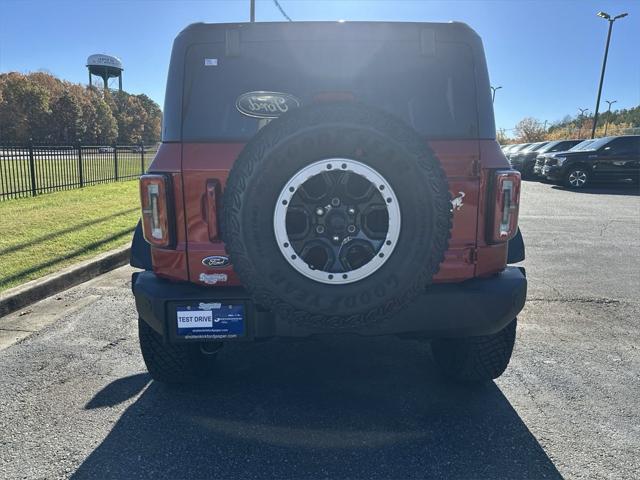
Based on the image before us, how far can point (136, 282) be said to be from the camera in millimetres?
2598

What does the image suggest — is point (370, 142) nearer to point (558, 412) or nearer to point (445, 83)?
point (445, 83)

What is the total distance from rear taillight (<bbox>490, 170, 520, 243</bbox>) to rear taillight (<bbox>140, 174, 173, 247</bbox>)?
1.61 m

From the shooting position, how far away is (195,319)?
7.75ft

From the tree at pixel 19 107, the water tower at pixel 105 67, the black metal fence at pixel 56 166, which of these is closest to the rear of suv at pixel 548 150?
the black metal fence at pixel 56 166

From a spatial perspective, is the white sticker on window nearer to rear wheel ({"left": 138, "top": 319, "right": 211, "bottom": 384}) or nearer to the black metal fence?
rear wheel ({"left": 138, "top": 319, "right": 211, "bottom": 384})

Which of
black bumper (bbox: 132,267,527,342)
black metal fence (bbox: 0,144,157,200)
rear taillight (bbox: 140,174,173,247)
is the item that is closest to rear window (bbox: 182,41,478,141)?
rear taillight (bbox: 140,174,173,247)

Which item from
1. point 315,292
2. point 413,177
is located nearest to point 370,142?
point 413,177

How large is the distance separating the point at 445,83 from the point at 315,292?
135cm

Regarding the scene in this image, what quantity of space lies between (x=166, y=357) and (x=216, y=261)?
0.84 m

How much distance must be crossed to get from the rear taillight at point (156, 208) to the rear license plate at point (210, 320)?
358mm

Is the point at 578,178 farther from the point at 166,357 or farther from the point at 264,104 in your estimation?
the point at 166,357

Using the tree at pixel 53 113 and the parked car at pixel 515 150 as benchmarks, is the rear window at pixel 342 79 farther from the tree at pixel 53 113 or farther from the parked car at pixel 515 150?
the tree at pixel 53 113

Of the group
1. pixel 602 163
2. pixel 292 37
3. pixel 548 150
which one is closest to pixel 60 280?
pixel 292 37

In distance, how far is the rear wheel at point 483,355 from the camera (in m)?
2.92
